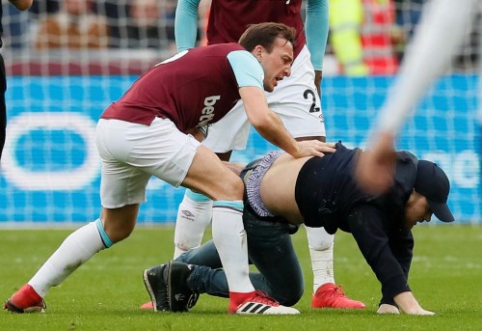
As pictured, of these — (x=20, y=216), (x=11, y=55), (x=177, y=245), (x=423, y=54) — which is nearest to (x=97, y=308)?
(x=177, y=245)

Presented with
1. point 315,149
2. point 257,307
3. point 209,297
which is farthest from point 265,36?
point 209,297

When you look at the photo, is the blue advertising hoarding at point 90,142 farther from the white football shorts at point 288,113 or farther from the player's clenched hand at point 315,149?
the player's clenched hand at point 315,149

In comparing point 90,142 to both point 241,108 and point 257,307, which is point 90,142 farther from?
point 257,307

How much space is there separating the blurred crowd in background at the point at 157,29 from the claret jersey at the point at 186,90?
8427 millimetres

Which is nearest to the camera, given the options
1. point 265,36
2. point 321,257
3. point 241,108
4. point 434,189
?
point 434,189

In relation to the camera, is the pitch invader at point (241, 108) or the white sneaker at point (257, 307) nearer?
the white sneaker at point (257, 307)

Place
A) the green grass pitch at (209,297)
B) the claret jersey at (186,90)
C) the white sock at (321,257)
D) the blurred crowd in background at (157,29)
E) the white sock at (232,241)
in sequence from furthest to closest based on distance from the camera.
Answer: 1. the blurred crowd in background at (157,29)
2. the white sock at (321,257)
3. the claret jersey at (186,90)
4. the white sock at (232,241)
5. the green grass pitch at (209,297)

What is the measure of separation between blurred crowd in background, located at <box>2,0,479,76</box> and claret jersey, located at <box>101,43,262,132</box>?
8427 mm

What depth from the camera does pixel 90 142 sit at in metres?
12.1

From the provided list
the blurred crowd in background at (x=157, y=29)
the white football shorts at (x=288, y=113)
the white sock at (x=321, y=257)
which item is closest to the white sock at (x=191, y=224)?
the white football shorts at (x=288, y=113)

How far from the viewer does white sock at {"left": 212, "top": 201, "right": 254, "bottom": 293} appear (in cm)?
542

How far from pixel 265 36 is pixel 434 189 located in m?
1.17

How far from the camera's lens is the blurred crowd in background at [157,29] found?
14328mm

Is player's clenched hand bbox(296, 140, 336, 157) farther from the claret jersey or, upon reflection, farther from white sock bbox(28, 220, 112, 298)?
white sock bbox(28, 220, 112, 298)
